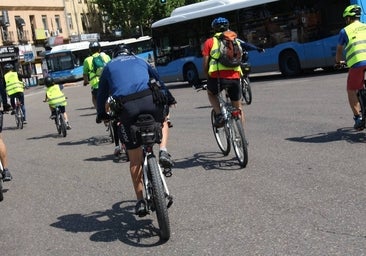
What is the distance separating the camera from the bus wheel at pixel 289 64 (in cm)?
2138

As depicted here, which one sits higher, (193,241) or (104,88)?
(104,88)

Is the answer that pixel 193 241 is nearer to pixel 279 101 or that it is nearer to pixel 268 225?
pixel 268 225

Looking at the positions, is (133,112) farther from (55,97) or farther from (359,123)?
(55,97)

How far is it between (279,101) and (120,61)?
9888 millimetres

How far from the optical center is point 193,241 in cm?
483

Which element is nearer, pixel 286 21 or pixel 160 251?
pixel 160 251

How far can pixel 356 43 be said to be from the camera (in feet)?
27.0

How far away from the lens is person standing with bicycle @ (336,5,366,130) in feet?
26.9

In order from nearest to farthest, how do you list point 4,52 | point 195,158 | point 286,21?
point 195,158
point 286,21
point 4,52

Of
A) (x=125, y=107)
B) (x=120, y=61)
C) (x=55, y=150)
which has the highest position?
(x=120, y=61)

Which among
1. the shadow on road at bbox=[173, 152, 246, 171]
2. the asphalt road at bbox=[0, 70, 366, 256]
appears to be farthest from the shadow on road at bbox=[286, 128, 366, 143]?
the shadow on road at bbox=[173, 152, 246, 171]

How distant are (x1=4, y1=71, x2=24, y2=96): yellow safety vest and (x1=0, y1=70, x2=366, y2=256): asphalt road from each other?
607cm

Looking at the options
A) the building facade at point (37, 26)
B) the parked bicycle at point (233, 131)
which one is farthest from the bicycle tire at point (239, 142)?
the building facade at point (37, 26)

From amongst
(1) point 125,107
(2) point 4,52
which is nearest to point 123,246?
(1) point 125,107
